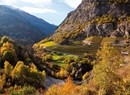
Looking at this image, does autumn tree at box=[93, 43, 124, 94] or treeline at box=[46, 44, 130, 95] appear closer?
treeline at box=[46, 44, 130, 95]

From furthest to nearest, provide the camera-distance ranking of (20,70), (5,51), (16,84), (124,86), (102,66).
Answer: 1. (5,51)
2. (20,70)
3. (16,84)
4. (102,66)
5. (124,86)

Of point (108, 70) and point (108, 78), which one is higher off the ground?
point (108, 70)

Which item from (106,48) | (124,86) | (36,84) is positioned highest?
(106,48)

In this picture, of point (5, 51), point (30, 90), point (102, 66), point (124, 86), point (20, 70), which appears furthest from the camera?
point (5, 51)

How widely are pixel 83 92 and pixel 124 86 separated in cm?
1128

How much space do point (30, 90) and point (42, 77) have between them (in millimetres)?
68811

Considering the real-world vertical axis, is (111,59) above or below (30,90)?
above

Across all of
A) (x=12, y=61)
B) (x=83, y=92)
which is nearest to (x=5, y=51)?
(x=12, y=61)

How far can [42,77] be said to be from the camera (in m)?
161

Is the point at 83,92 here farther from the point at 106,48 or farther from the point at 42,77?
the point at 42,77

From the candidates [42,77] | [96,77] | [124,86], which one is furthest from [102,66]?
[42,77]

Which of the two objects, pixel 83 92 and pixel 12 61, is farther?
pixel 12 61

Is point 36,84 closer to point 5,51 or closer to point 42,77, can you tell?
point 42,77

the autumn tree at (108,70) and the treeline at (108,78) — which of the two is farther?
the autumn tree at (108,70)
